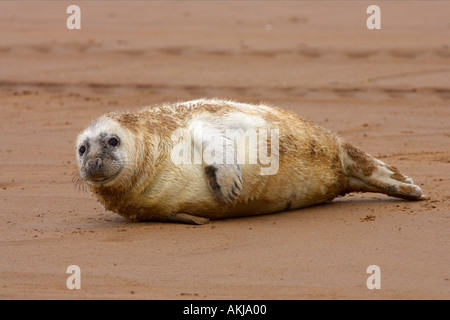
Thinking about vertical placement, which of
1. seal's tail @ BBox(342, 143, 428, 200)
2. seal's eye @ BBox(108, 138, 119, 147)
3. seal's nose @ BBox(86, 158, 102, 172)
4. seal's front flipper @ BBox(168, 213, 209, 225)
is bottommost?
seal's front flipper @ BBox(168, 213, 209, 225)

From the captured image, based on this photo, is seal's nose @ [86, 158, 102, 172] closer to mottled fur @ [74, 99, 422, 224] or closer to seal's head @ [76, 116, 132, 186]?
seal's head @ [76, 116, 132, 186]

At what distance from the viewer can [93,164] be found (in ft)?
18.9

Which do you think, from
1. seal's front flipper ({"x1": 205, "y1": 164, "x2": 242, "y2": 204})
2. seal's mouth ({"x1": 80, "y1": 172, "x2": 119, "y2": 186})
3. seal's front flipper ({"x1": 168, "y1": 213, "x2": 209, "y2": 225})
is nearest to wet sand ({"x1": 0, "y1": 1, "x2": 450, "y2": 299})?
seal's front flipper ({"x1": 168, "y1": 213, "x2": 209, "y2": 225})

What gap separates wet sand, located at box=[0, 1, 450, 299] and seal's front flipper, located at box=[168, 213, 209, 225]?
3.2 inches

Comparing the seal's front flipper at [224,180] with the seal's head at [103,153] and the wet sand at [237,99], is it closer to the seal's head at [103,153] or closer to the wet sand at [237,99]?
the wet sand at [237,99]

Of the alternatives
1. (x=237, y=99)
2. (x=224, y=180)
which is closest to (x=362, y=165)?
(x=224, y=180)

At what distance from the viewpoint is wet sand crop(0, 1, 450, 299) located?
497cm

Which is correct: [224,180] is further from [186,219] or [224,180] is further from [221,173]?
[186,219]

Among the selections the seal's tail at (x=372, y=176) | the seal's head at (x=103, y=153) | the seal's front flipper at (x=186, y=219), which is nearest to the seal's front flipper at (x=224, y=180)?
the seal's front flipper at (x=186, y=219)

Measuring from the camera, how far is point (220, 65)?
41.5 ft

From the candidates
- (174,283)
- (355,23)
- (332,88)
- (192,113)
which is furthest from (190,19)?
(174,283)

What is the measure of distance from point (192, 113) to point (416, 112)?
4797 millimetres

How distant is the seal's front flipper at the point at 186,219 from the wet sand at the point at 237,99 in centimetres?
8

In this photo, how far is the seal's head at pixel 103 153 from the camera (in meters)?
5.80
